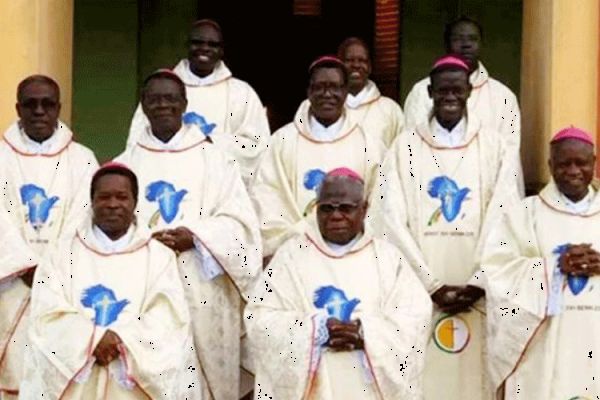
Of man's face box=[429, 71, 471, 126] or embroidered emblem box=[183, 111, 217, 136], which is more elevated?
man's face box=[429, 71, 471, 126]

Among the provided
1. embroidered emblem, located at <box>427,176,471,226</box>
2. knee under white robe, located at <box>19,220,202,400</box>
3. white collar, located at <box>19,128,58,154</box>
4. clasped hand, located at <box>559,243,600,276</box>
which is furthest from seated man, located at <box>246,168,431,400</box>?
white collar, located at <box>19,128,58,154</box>

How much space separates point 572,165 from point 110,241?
2582 millimetres

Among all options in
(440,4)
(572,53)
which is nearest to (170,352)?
(572,53)

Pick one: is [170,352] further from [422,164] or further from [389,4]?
[389,4]

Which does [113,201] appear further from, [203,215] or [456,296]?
[456,296]

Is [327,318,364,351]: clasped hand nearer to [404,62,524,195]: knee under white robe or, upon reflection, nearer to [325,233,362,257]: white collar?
[325,233,362,257]: white collar

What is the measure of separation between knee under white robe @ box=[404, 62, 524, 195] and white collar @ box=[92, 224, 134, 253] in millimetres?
2561

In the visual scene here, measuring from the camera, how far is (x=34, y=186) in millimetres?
8500

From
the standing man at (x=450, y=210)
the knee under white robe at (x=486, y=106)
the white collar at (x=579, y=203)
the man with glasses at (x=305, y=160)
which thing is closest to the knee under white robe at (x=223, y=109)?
the man with glasses at (x=305, y=160)

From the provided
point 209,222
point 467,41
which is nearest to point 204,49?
point 209,222

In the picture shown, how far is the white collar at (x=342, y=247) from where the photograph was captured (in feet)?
24.2

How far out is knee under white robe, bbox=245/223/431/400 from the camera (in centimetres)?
720

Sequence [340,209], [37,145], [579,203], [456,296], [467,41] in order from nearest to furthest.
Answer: [340,209]
[579,203]
[456,296]
[37,145]
[467,41]

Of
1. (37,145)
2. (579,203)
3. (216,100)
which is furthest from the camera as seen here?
(216,100)
